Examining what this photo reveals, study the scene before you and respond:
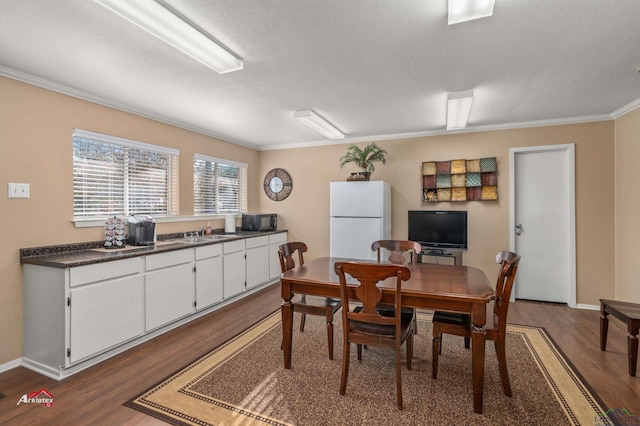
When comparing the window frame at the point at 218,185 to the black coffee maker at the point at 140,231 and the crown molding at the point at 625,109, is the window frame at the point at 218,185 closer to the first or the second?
the black coffee maker at the point at 140,231

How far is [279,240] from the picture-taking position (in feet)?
17.3

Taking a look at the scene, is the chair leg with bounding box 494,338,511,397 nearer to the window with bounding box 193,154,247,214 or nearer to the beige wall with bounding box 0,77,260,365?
the beige wall with bounding box 0,77,260,365

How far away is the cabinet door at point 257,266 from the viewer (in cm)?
448

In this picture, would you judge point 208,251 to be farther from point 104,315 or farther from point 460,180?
point 460,180

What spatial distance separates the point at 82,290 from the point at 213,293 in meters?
1.54

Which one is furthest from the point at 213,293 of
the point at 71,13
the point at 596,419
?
the point at 596,419

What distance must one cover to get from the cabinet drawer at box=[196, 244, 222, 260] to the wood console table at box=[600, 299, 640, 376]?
3981mm

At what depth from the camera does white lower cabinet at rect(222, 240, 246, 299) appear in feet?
13.1

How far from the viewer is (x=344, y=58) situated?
234 cm

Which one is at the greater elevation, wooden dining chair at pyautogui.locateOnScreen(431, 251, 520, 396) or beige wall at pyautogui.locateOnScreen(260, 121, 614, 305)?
beige wall at pyautogui.locateOnScreen(260, 121, 614, 305)

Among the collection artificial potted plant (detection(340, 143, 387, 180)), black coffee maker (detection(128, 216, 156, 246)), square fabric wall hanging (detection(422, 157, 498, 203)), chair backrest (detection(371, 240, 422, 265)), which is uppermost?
artificial potted plant (detection(340, 143, 387, 180))

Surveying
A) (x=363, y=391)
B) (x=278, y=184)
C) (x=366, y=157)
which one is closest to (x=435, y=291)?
(x=363, y=391)

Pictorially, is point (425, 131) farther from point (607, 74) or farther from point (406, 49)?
point (406, 49)

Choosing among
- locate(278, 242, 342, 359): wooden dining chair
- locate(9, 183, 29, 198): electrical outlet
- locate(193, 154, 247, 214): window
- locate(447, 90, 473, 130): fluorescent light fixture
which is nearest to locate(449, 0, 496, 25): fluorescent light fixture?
locate(447, 90, 473, 130): fluorescent light fixture
